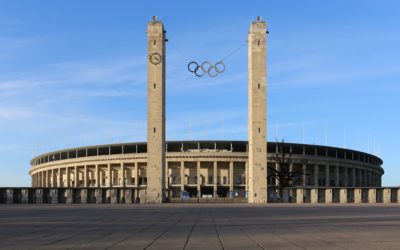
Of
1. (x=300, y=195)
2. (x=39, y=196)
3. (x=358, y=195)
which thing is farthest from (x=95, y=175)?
(x=358, y=195)

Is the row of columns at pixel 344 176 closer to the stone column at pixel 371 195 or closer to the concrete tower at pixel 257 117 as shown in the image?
the stone column at pixel 371 195

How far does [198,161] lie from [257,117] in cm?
4417

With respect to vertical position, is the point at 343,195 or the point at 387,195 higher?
the point at 387,195

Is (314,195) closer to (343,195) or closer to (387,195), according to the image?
(343,195)

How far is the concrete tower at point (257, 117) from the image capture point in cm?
9419

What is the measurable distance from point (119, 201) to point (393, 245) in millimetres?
80094

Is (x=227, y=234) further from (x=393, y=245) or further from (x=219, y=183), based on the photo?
(x=219, y=183)

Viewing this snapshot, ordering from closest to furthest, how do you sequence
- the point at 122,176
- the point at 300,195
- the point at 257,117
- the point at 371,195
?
the point at 300,195 → the point at 371,195 → the point at 257,117 → the point at 122,176

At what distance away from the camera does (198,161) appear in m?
137

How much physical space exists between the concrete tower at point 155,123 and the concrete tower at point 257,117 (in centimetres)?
1447

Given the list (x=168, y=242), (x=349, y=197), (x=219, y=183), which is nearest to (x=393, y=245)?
(x=168, y=242)

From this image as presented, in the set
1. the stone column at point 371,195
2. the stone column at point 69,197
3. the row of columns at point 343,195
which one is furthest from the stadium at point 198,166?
the stone column at point 371,195

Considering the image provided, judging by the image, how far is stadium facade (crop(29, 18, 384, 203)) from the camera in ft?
310

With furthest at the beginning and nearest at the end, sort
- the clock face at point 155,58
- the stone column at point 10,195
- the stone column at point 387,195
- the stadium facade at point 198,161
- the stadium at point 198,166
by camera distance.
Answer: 1. the stadium at point 198,166
2. the clock face at point 155,58
3. the stadium facade at point 198,161
4. the stone column at point 387,195
5. the stone column at point 10,195
